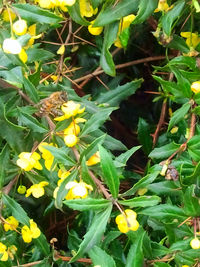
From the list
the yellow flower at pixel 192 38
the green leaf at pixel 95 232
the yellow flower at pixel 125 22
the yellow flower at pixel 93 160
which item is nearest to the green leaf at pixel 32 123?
the yellow flower at pixel 93 160

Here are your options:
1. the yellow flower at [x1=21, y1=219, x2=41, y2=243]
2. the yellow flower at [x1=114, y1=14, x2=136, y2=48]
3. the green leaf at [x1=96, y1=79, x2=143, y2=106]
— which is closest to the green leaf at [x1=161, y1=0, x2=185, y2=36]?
the yellow flower at [x1=114, y1=14, x2=136, y2=48]

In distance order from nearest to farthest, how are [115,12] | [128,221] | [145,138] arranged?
1. [128,221]
2. [115,12]
3. [145,138]

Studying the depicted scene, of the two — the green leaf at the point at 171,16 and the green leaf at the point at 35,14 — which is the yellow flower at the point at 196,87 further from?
the green leaf at the point at 35,14

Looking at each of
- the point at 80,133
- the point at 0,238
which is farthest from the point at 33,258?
the point at 80,133

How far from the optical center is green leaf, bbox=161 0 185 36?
1.20m

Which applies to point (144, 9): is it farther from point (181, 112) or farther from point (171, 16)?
point (181, 112)

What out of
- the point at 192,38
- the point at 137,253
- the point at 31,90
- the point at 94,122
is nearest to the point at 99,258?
the point at 137,253

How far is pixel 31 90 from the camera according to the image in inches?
46.4

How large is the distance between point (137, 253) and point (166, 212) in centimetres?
12

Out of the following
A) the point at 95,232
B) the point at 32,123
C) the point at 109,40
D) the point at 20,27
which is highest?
the point at 20,27

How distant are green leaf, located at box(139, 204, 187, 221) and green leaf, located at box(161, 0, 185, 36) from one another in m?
0.42

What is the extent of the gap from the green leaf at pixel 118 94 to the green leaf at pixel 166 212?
0.57 metres

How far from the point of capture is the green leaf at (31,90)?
1.17 metres

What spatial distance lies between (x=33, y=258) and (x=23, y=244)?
55 millimetres
